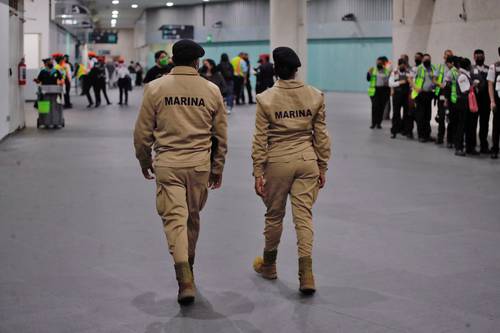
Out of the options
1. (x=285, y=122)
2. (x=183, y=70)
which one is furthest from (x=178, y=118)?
(x=285, y=122)

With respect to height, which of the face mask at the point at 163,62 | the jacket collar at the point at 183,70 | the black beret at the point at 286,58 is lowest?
the jacket collar at the point at 183,70

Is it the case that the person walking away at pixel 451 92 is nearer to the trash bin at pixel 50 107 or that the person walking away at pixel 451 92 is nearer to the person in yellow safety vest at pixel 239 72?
the trash bin at pixel 50 107

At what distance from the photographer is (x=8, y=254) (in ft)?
23.3

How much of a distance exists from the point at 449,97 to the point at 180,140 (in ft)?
36.8

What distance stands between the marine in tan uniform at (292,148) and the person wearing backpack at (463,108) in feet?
30.6

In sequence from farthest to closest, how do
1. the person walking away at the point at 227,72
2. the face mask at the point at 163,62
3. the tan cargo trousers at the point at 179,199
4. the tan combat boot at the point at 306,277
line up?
1. the person walking away at the point at 227,72
2. the face mask at the point at 163,62
3. the tan combat boot at the point at 306,277
4. the tan cargo trousers at the point at 179,199

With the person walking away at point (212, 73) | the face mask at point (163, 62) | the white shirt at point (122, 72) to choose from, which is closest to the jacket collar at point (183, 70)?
the face mask at point (163, 62)

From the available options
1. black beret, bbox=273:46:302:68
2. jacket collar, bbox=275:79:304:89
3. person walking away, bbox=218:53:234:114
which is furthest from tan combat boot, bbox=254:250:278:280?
person walking away, bbox=218:53:234:114

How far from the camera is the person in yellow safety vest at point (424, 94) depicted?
17359mm

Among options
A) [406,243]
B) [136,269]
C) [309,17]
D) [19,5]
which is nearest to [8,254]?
[136,269]

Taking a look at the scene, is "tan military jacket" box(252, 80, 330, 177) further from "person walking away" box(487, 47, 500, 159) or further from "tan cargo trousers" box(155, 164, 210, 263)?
"person walking away" box(487, 47, 500, 159)

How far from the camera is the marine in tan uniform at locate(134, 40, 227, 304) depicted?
18.1 ft

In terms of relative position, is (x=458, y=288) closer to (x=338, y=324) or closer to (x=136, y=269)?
(x=338, y=324)

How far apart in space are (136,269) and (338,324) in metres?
2.01
